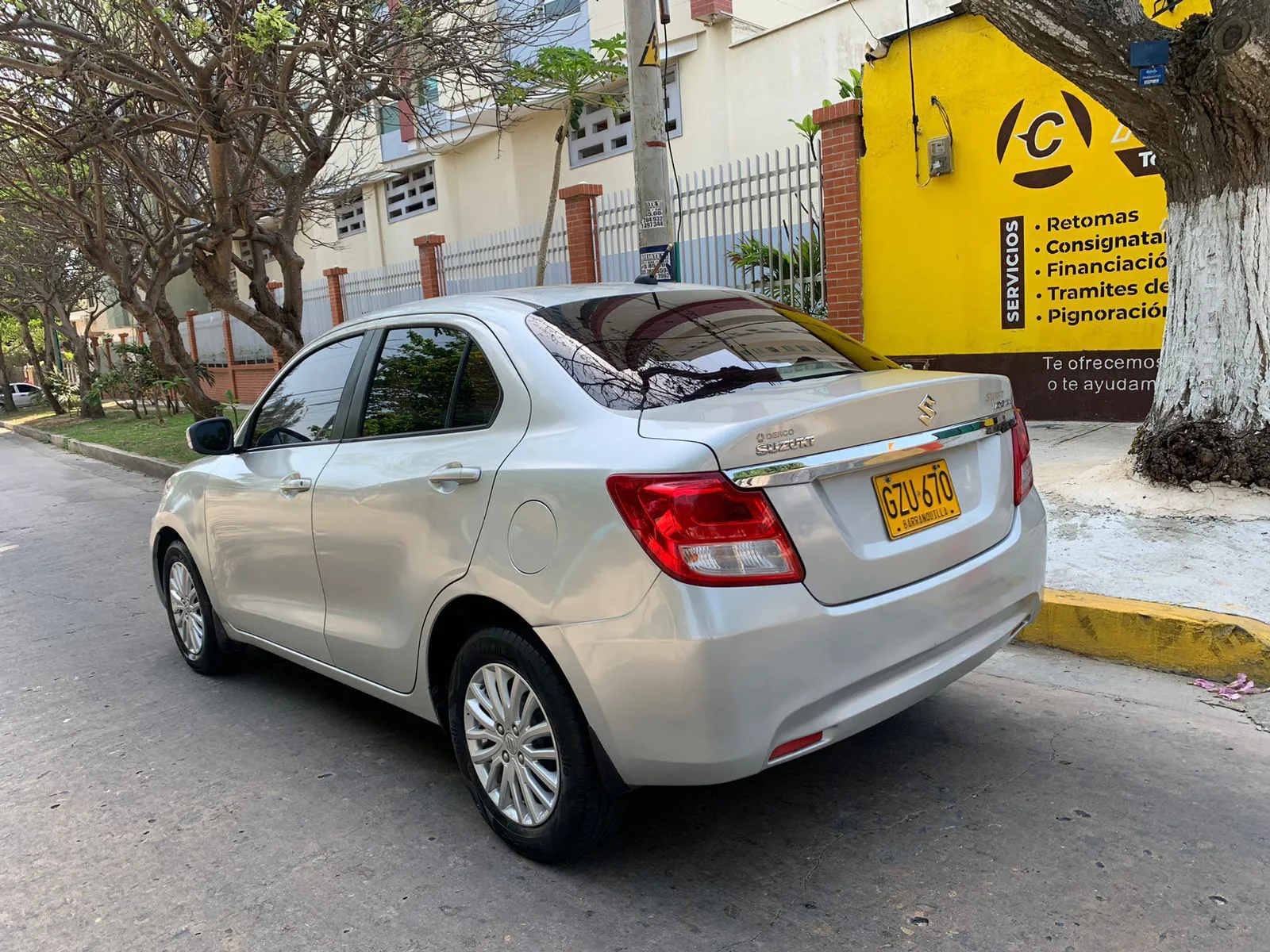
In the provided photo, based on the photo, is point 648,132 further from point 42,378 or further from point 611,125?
point 42,378

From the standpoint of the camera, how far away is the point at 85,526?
31.6ft

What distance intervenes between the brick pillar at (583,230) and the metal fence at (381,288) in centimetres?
412

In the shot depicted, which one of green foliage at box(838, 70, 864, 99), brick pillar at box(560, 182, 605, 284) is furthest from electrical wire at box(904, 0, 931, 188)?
brick pillar at box(560, 182, 605, 284)

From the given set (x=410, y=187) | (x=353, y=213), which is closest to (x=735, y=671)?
(x=410, y=187)

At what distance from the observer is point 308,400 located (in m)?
4.03

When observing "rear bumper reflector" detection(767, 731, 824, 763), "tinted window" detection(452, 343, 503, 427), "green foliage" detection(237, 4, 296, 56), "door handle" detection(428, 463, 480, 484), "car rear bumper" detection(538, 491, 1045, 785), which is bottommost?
"rear bumper reflector" detection(767, 731, 824, 763)

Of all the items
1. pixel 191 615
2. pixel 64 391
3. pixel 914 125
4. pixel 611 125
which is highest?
pixel 611 125

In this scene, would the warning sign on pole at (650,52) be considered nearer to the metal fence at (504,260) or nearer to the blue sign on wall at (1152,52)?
the blue sign on wall at (1152,52)

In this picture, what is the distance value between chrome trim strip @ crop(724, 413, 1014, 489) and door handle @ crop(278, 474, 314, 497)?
195 cm

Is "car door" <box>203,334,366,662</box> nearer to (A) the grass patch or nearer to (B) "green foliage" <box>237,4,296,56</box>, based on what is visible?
(B) "green foliage" <box>237,4,296,56</box>

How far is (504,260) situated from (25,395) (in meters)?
40.1

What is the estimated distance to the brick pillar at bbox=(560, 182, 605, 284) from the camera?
12.1 meters

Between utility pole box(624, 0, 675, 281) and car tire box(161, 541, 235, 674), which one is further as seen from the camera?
utility pole box(624, 0, 675, 281)

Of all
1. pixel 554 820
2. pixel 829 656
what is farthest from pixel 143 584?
pixel 829 656
